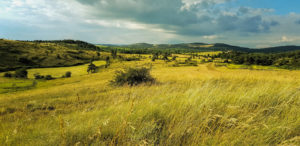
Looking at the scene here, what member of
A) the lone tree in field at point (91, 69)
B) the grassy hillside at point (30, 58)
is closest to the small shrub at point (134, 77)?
the lone tree in field at point (91, 69)

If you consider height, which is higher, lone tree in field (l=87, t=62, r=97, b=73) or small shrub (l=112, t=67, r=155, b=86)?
small shrub (l=112, t=67, r=155, b=86)

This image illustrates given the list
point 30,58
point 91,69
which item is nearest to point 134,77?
point 91,69

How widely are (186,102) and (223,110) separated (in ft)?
2.54

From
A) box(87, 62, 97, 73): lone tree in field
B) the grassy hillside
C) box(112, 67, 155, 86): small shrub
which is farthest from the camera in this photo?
the grassy hillside

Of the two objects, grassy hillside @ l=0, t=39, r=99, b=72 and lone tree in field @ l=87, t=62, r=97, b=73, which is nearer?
lone tree in field @ l=87, t=62, r=97, b=73

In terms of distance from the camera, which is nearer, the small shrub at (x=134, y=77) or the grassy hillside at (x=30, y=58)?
the small shrub at (x=134, y=77)

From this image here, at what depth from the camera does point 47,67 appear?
4791 inches

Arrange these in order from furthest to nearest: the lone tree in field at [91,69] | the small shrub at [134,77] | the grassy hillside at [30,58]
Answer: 1. the grassy hillside at [30,58]
2. the lone tree in field at [91,69]
3. the small shrub at [134,77]

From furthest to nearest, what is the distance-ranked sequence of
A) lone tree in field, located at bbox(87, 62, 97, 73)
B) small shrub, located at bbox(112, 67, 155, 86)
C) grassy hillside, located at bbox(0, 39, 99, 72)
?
1. grassy hillside, located at bbox(0, 39, 99, 72)
2. lone tree in field, located at bbox(87, 62, 97, 73)
3. small shrub, located at bbox(112, 67, 155, 86)

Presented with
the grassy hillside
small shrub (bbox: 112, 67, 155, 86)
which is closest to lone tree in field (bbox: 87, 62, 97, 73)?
the grassy hillside

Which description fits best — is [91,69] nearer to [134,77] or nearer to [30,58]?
[30,58]

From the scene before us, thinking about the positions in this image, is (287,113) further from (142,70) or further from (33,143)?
(142,70)

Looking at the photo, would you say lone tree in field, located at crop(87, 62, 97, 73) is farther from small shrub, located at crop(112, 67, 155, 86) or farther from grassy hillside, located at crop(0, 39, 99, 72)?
small shrub, located at crop(112, 67, 155, 86)

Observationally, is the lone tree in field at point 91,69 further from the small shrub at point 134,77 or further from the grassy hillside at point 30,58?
the small shrub at point 134,77
